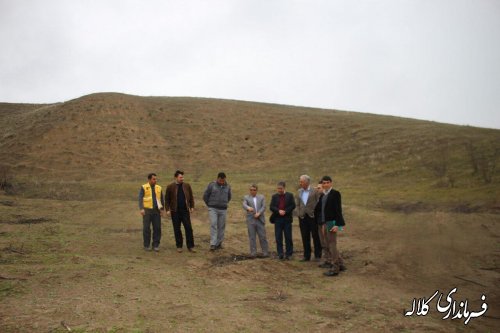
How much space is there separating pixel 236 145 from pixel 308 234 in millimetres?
22938

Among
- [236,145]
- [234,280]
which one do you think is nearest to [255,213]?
[234,280]

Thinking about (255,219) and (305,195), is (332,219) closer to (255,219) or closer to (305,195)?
(305,195)

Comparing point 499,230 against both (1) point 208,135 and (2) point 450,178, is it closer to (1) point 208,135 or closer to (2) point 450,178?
(2) point 450,178

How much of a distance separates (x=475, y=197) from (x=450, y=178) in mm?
3454

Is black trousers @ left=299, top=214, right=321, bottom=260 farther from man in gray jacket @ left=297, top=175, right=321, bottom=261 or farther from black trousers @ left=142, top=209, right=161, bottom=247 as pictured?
black trousers @ left=142, top=209, right=161, bottom=247

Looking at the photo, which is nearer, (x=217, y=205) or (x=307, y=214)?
(x=307, y=214)

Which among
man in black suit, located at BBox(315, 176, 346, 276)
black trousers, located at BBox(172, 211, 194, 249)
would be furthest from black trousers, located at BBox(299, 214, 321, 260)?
black trousers, located at BBox(172, 211, 194, 249)

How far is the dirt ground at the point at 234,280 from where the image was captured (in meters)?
5.73

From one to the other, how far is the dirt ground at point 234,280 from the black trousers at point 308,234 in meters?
0.37

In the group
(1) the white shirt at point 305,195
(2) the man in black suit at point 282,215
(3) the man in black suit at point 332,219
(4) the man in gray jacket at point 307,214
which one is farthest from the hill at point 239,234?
(1) the white shirt at point 305,195

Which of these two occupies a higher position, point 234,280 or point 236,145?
point 236,145

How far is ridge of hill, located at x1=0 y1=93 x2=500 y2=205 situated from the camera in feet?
73.5

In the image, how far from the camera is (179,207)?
10398 mm

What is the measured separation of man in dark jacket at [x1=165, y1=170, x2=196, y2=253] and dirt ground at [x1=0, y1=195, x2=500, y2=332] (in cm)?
43
